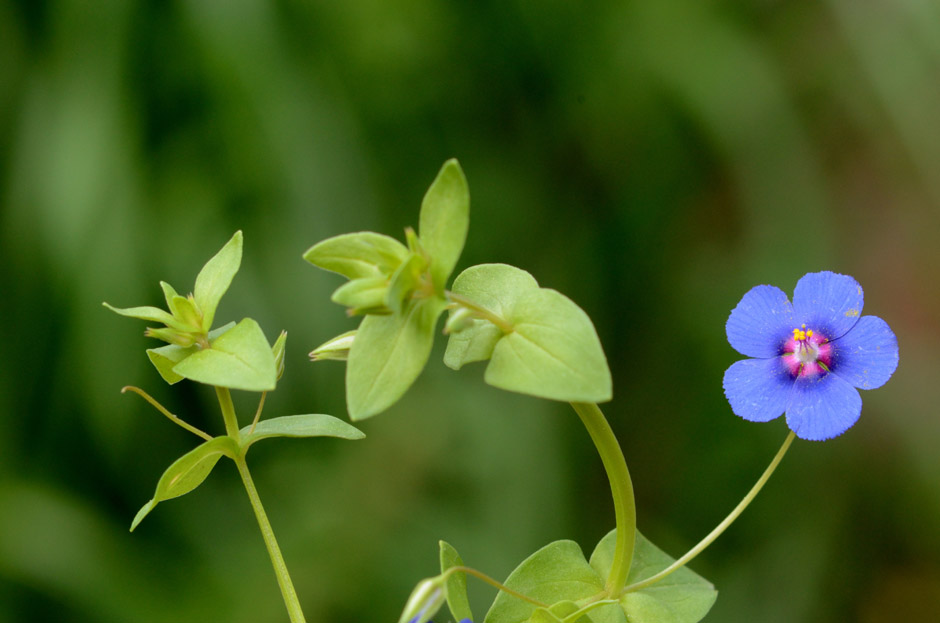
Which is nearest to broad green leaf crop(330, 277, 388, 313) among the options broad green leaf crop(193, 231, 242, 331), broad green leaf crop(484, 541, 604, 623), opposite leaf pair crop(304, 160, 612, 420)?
opposite leaf pair crop(304, 160, 612, 420)

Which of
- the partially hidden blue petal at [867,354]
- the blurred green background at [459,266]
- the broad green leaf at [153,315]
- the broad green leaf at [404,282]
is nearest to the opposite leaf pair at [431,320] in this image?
the broad green leaf at [404,282]

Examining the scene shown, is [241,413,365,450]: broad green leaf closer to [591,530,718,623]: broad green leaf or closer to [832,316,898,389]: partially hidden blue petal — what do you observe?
[591,530,718,623]: broad green leaf

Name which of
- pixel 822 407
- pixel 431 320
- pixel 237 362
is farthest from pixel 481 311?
pixel 822 407

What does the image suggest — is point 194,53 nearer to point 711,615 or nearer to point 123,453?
point 123,453

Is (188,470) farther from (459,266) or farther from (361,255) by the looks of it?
(459,266)

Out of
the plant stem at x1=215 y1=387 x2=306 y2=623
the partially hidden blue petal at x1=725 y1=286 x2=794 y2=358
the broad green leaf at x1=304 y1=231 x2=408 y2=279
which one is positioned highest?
the partially hidden blue petal at x1=725 y1=286 x2=794 y2=358

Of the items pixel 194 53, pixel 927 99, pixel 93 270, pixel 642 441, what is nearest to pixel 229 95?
pixel 194 53
